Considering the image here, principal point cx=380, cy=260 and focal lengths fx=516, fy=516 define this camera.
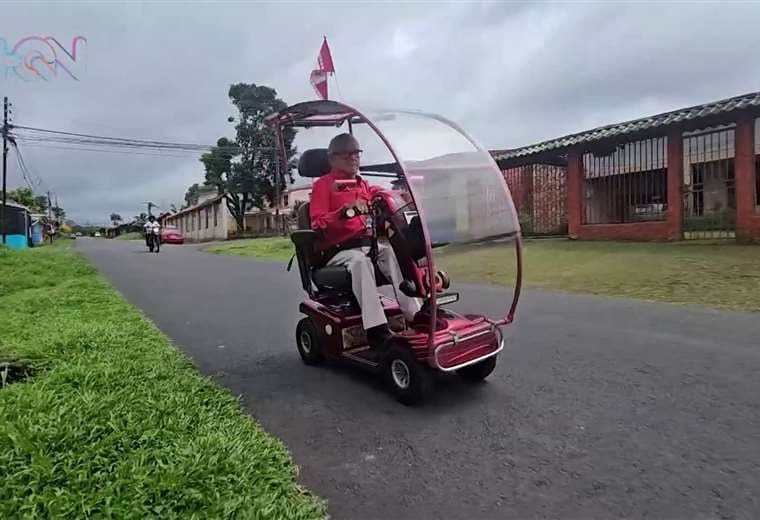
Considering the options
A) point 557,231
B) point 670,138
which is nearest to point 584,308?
point 670,138

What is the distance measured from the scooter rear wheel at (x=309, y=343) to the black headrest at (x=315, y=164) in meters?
1.18

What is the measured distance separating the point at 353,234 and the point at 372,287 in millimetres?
484

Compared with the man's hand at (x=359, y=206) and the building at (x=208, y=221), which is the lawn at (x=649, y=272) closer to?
the man's hand at (x=359, y=206)

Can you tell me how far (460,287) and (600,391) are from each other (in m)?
5.22

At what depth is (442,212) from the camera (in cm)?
325

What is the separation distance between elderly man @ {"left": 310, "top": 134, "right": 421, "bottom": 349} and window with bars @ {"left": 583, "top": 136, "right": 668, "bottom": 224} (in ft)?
35.2

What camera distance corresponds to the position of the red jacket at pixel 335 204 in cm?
369

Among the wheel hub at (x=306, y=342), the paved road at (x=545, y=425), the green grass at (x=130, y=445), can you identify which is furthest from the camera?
the wheel hub at (x=306, y=342)

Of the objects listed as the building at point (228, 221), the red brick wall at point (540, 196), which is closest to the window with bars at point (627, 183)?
the red brick wall at point (540, 196)

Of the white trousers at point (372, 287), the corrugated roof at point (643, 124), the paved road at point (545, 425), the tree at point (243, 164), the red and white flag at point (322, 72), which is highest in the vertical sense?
→ the tree at point (243, 164)

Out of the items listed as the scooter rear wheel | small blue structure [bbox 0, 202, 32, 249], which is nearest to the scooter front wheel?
the scooter rear wheel

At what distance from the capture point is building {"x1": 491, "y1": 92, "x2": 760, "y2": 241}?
10.6 m

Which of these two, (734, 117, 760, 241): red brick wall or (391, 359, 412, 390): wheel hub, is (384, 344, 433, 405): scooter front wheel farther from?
(734, 117, 760, 241): red brick wall

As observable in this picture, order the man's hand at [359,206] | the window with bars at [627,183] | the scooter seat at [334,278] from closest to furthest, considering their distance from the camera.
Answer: the man's hand at [359,206], the scooter seat at [334,278], the window with bars at [627,183]
